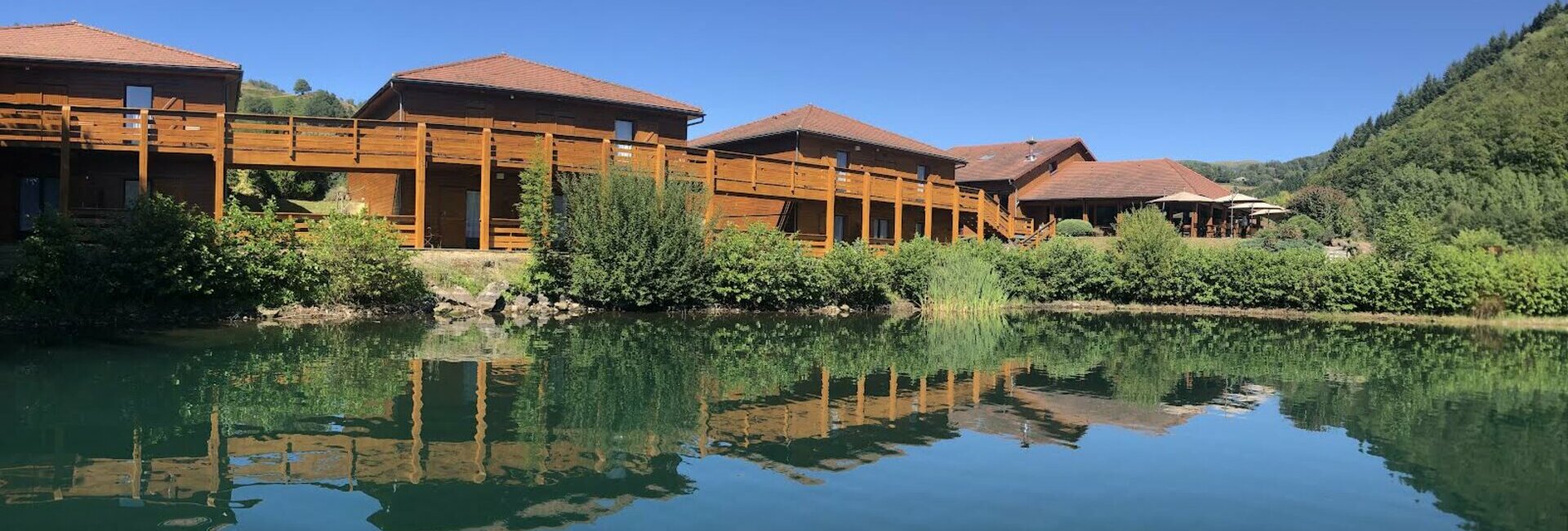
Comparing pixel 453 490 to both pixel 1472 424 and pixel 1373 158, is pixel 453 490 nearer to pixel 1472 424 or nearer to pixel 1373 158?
pixel 1472 424

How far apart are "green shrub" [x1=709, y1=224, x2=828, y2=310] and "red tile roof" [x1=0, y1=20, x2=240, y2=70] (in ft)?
49.8

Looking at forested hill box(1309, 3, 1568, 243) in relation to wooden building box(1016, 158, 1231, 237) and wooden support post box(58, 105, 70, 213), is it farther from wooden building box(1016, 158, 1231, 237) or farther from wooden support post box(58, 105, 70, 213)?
wooden support post box(58, 105, 70, 213)

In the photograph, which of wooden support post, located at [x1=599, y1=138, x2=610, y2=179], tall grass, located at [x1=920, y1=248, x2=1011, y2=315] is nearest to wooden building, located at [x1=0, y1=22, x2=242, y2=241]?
wooden support post, located at [x1=599, y1=138, x2=610, y2=179]

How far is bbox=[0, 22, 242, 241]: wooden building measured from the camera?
26.0 meters

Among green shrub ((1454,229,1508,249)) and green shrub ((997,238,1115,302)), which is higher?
green shrub ((1454,229,1508,249))

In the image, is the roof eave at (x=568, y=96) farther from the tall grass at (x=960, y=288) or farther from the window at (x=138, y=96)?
the tall grass at (x=960, y=288)

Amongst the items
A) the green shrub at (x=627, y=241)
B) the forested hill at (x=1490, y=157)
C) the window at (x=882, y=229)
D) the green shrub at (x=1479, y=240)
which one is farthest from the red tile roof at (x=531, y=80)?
the forested hill at (x=1490, y=157)

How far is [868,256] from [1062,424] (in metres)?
17.6

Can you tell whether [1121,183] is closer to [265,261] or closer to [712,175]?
[712,175]

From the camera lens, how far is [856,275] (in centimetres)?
2808

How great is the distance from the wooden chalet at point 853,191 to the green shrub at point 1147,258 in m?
6.14

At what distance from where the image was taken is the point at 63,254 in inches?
769

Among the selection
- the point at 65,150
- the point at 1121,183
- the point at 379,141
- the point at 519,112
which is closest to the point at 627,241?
the point at 379,141

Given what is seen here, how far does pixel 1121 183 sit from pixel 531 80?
31.3 metres
